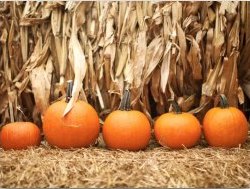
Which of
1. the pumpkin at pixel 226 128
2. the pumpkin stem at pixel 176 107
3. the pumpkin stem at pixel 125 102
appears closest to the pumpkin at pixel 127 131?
the pumpkin stem at pixel 125 102

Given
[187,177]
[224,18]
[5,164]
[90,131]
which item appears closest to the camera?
[187,177]

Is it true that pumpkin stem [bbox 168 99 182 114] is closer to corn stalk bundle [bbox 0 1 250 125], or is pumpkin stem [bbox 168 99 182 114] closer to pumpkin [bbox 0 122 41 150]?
corn stalk bundle [bbox 0 1 250 125]

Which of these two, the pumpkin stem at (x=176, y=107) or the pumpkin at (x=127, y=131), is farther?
the pumpkin stem at (x=176, y=107)

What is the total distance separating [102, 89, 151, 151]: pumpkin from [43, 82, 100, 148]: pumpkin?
98mm

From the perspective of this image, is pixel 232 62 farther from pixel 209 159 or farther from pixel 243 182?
pixel 243 182

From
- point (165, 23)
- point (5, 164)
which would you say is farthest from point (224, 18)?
point (5, 164)

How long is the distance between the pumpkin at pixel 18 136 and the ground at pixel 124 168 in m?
0.13

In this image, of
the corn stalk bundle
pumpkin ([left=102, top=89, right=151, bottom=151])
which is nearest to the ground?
pumpkin ([left=102, top=89, right=151, bottom=151])

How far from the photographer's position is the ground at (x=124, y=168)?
1714 mm

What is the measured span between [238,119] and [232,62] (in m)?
0.37

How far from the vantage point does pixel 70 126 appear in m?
2.21

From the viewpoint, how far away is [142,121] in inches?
88.8

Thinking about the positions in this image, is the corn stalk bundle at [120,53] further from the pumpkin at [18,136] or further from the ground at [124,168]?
the ground at [124,168]

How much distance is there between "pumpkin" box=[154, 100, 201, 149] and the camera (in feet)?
7.32
